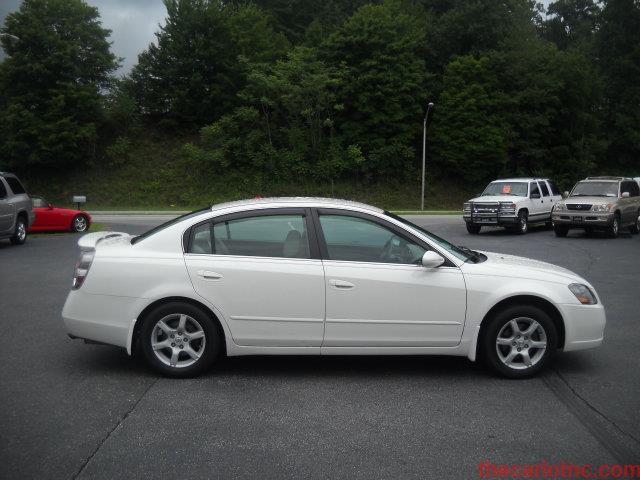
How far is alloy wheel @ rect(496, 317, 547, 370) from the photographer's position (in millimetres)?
5605

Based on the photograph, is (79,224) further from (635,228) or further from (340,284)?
(635,228)

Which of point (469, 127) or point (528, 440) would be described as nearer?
point (528, 440)

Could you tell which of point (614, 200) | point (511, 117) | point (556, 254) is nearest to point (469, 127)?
point (511, 117)

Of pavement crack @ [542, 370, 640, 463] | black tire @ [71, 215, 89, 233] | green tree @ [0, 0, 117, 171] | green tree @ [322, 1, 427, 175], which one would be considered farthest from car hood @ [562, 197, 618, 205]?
green tree @ [0, 0, 117, 171]

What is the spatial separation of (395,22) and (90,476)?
5015 centimetres

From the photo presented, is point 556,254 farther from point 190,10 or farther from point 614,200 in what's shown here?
point 190,10

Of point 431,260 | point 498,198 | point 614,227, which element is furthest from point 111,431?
point 498,198

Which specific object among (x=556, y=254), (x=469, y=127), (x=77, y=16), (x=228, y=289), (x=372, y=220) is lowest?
(x=556, y=254)

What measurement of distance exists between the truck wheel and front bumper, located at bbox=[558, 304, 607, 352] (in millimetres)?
17091

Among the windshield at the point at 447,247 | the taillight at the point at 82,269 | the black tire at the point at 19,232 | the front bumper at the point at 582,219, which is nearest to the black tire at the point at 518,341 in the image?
the windshield at the point at 447,247

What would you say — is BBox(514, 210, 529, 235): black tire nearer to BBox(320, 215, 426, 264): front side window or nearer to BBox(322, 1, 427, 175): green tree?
BBox(320, 215, 426, 264): front side window

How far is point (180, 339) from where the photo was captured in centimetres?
554

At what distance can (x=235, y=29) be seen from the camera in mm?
49844

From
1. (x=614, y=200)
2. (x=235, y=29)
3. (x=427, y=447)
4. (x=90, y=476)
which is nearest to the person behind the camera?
(x=90, y=476)
